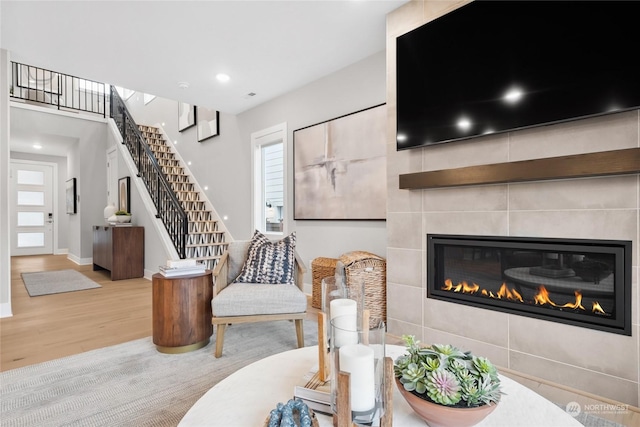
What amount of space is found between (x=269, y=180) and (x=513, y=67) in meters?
3.37

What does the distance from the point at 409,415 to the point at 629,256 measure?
1.48 m

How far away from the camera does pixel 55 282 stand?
4699 mm

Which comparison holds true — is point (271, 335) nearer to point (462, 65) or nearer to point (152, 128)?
point (462, 65)

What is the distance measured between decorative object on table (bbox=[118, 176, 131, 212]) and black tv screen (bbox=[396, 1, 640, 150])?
5.41 m

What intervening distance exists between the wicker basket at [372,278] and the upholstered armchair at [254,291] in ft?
1.42

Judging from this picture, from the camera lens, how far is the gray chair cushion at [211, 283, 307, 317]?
2.20 metres

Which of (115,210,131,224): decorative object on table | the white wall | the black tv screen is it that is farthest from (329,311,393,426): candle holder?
(115,210,131,224): decorative object on table

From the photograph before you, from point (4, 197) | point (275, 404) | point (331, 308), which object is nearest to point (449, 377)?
point (331, 308)

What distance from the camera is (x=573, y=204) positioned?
1.72m

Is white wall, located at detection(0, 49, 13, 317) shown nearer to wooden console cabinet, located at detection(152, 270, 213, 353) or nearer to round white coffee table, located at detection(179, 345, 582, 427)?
wooden console cabinet, located at detection(152, 270, 213, 353)

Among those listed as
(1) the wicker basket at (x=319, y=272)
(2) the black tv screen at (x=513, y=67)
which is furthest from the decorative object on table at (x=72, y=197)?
(2) the black tv screen at (x=513, y=67)

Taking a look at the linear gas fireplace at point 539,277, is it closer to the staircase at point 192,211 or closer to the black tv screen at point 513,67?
the black tv screen at point 513,67

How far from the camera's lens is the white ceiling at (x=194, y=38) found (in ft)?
8.02

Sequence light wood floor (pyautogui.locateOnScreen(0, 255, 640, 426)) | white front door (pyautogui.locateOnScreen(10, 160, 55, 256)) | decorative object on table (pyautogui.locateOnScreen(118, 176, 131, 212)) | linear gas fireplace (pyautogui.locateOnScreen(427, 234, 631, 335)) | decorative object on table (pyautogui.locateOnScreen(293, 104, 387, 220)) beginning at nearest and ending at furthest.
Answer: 1. linear gas fireplace (pyautogui.locateOnScreen(427, 234, 631, 335))
2. light wood floor (pyautogui.locateOnScreen(0, 255, 640, 426))
3. decorative object on table (pyautogui.locateOnScreen(293, 104, 387, 220))
4. decorative object on table (pyautogui.locateOnScreen(118, 176, 131, 212))
5. white front door (pyautogui.locateOnScreen(10, 160, 55, 256))
